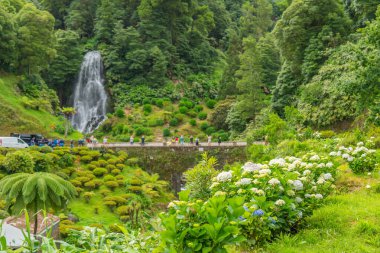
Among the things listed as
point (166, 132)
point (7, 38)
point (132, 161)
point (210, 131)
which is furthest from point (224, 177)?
point (7, 38)

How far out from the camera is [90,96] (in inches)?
1737

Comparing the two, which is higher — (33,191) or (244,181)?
(244,181)

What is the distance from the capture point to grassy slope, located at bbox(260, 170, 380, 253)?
19.3 feet

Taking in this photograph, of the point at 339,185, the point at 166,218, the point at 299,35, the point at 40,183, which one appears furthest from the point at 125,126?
the point at 166,218

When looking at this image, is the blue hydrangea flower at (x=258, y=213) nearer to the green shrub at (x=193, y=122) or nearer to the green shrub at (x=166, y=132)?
the green shrub at (x=166, y=132)

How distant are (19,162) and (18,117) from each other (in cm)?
1162

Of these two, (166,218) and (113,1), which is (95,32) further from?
(166,218)

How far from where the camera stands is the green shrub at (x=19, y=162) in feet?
72.1

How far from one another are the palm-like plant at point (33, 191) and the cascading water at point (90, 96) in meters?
28.5

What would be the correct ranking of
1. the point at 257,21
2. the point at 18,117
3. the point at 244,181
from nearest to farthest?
1. the point at 244,181
2. the point at 18,117
3. the point at 257,21

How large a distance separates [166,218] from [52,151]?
2262 centimetres

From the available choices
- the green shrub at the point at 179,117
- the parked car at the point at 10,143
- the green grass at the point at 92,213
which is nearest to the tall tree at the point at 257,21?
the green shrub at the point at 179,117

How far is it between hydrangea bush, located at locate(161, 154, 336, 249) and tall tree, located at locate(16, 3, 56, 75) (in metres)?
34.9

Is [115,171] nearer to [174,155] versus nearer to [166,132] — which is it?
[174,155]
